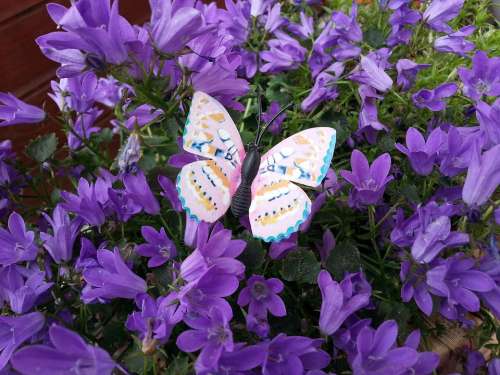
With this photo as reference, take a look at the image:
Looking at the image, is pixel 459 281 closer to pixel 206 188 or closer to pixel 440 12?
pixel 206 188

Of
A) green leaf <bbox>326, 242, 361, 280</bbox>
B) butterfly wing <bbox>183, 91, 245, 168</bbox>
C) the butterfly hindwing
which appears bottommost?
green leaf <bbox>326, 242, 361, 280</bbox>

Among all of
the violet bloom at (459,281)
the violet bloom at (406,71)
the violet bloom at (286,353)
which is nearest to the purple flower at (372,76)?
the violet bloom at (406,71)

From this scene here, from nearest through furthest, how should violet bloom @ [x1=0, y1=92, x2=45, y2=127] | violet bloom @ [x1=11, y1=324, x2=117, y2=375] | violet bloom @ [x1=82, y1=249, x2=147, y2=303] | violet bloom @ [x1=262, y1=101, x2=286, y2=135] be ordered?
violet bloom @ [x1=11, y1=324, x2=117, y2=375] → violet bloom @ [x1=82, y1=249, x2=147, y2=303] → violet bloom @ [x1=0, y1=92, x2=45, y2=127] → violet bloom @ [x1=262, y1=101, x2=286, y2=135]

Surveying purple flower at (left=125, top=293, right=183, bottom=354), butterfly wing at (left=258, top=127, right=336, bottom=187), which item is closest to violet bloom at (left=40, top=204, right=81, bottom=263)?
purple flower at (left=125, top=293, right=183, bottom=354)

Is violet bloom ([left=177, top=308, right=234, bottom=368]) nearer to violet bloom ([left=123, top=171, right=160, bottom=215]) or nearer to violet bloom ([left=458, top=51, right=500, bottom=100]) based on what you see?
violet bloom ([left=123, top=171, right=160, bottom=215])

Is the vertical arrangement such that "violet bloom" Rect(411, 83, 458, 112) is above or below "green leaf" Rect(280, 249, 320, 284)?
above

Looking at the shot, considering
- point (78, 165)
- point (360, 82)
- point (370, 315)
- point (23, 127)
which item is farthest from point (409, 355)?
point (23, 127)

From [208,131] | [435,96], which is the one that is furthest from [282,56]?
[208,131]

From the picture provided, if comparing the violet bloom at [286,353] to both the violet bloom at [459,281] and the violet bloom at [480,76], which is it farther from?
the violet bloom at [480,76]
